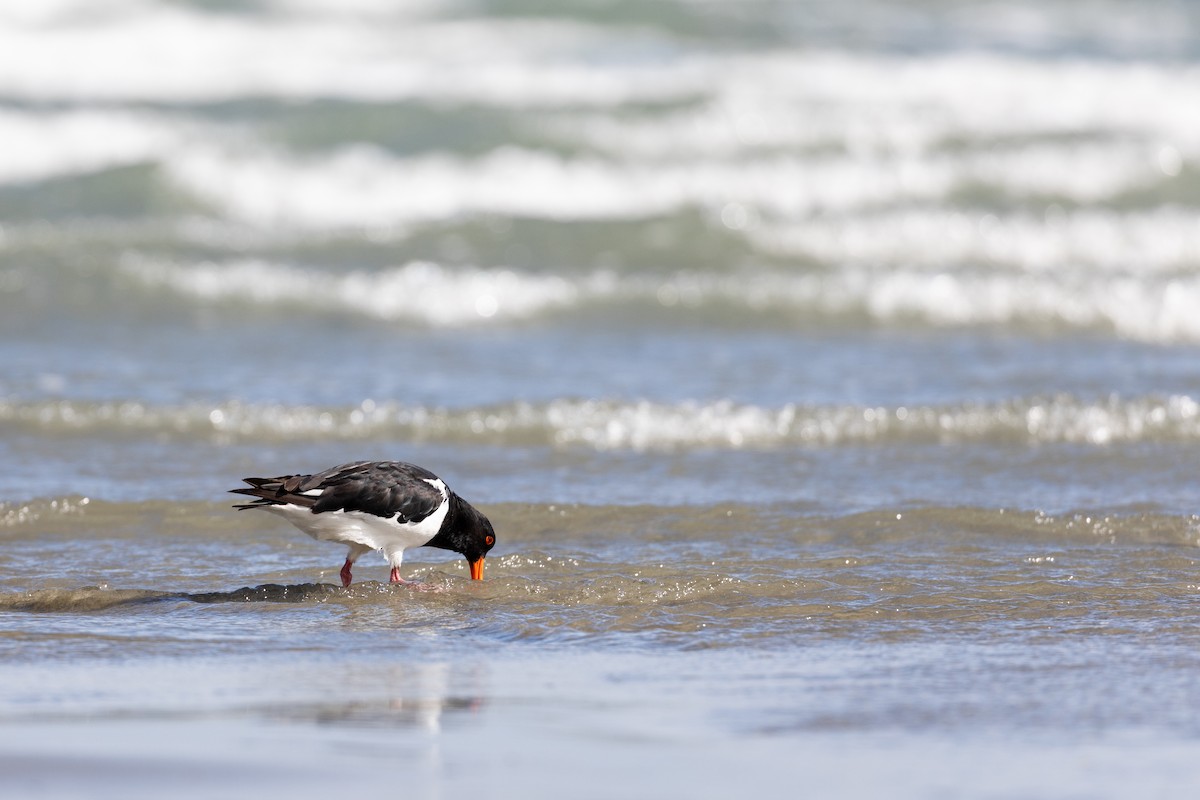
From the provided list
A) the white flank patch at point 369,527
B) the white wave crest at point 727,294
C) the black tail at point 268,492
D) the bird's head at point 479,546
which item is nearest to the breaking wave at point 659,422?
the bird's head at point 479,546

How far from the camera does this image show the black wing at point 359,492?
5.98 m

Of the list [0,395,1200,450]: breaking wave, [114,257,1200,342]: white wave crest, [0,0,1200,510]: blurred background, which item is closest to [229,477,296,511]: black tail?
[0,0,1200,510]: blurred background

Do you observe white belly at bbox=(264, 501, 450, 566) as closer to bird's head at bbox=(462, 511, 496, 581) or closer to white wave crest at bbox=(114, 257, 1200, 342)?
bird's head at bbox=(462, 511, 496, 581)

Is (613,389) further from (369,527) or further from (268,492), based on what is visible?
(268,492)

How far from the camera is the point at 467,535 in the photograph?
20.7ft

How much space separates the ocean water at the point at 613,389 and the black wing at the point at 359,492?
14.7 inches

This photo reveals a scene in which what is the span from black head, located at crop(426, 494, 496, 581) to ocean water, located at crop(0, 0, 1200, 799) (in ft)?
0.39

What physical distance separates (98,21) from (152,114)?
3266mm

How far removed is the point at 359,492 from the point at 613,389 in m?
4.12

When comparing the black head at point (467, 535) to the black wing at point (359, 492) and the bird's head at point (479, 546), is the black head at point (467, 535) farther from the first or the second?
the black wing at point (359, 492)

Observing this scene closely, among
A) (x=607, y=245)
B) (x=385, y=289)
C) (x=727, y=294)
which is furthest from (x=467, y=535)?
(x=607, y=245)

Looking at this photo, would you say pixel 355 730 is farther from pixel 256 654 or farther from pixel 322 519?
pixel 322 519

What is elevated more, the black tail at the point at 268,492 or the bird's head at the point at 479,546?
the black tail at the point at 268,492

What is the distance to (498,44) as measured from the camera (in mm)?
21031
